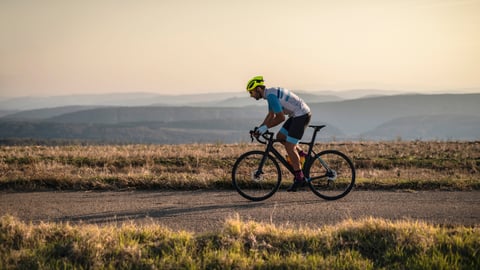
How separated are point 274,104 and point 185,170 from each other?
205 inches

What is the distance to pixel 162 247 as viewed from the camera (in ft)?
19.1

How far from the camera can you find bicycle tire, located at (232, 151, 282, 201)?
916 centimetres

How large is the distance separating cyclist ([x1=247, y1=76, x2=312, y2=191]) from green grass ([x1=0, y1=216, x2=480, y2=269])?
8.75ft

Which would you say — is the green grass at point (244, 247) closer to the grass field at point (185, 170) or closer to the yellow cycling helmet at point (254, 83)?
the yellow cycling helmet at point (254, 83)

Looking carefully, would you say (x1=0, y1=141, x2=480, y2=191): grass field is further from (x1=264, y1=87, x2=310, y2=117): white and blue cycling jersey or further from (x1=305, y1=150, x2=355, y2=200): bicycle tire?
(x1=264, y1=87, x2=310, y2=117): white and blue cycling jersey

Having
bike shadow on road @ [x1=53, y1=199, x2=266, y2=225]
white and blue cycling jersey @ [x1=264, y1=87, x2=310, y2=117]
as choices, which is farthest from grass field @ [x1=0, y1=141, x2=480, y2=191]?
white and blue cycling jersey @ [x1=264, y1=87, x2=310, y2=117]

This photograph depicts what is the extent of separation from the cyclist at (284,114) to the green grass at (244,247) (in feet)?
8.75

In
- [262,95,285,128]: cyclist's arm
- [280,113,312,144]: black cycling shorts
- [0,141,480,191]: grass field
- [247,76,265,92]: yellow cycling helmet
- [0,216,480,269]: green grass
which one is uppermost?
[247,76,265,92]: yellow cycling helmet

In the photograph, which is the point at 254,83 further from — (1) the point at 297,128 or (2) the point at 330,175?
(2) the point at 330,175

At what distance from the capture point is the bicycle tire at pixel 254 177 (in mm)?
9156

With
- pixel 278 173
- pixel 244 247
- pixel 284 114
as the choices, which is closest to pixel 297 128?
pixel 284 114

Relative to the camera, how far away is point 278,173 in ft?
30.1

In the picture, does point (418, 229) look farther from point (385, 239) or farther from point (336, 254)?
point (336, 254)

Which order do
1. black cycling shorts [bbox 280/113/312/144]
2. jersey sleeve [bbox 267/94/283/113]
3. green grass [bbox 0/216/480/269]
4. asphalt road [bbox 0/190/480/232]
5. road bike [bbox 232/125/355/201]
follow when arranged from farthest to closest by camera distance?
1. road bike [bbox 232/125/355/201]
2. black cycling shorts [bbox 280/113/312/144]
3. jersey sleeve [bbox 267/94/283/113]
4. asphalt road [bbox 0/190/480/232]
5. green grass [bbox 0/216/480/269]
